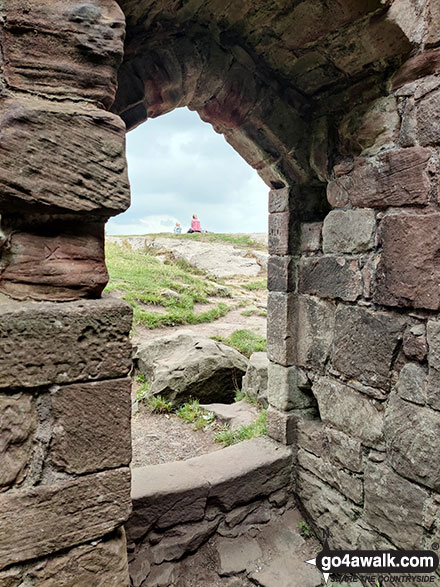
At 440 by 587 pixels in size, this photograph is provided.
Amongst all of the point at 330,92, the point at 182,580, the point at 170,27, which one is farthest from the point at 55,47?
the point at 182,580

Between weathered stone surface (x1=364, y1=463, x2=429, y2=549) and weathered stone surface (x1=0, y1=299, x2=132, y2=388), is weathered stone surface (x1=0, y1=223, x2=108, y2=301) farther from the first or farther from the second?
weathered stone surface (x1=364, y1=463, x2=429, y2=549)

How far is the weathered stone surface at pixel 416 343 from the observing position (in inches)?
79.6

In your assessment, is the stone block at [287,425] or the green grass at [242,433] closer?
the stone block at [287,425]

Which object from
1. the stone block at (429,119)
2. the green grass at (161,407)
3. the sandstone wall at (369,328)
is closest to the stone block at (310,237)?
the sandstone wall at (369,328)

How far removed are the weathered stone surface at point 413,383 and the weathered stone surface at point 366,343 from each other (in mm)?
98

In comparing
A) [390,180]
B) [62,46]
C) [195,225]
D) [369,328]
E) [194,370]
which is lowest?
[194,370]

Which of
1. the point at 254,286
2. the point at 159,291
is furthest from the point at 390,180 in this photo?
the point at 254,286

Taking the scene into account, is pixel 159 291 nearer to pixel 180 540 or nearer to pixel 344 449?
pixel 180 540

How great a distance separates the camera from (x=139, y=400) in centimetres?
491

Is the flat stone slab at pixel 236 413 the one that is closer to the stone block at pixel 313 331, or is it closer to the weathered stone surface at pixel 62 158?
the stone block at pixel 313 331

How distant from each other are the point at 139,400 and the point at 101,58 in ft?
13.8

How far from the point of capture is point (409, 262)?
6.73 ft

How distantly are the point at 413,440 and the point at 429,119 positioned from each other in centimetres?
163

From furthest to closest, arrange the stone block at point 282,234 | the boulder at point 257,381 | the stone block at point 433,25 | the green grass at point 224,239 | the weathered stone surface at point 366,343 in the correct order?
the green grass at point 224,239 → the boulder at point 257,381 → the stone block at point 282,234 → the weathered stone surface at point 366,343 → the stone block at point 433,25
